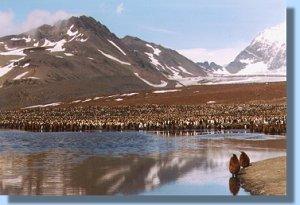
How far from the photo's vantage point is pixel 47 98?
7.50 meters

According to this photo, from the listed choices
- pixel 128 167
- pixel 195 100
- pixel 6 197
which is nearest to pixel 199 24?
pixel 195 100

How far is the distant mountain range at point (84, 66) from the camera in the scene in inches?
282

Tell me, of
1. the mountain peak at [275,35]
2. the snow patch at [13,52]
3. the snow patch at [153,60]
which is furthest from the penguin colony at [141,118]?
the mountain peak at [275,35]

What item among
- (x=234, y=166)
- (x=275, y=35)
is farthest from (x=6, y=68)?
(x=275, y=35)

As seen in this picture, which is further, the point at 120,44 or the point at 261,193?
the point at 120,44

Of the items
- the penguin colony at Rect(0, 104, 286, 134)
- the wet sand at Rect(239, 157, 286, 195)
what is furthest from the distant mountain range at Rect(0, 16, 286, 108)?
the wet sand at Rect(239, 157, 286, 195)

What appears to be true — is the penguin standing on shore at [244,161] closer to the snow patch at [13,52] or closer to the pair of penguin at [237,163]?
the pair of penguin at [237,163]

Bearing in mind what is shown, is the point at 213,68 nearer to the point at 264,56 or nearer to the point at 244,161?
the point at 264,56

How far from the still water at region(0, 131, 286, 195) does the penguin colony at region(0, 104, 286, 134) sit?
0.37 ft

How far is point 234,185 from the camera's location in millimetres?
6520

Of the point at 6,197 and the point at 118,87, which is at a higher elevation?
the point at 118,87

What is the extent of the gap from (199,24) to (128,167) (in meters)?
1.91

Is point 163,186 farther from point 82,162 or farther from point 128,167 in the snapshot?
point 82,162

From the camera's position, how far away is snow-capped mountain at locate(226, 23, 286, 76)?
648 cm
